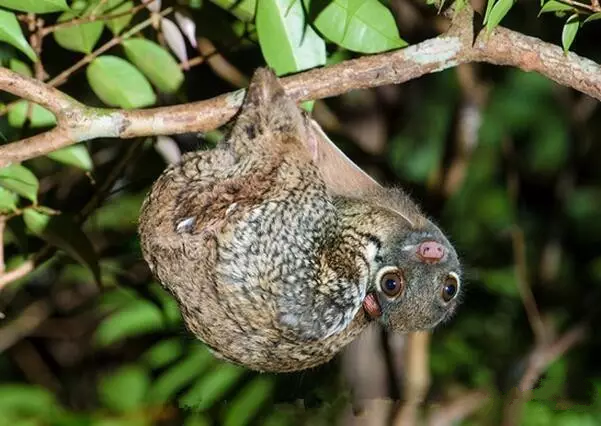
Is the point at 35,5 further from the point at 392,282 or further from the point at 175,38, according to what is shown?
the point at 392,282

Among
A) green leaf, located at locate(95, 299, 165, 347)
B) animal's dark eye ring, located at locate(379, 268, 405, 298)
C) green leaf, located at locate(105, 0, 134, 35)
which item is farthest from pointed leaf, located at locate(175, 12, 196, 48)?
green leaf, located at locate(95, 299, 165, 347)

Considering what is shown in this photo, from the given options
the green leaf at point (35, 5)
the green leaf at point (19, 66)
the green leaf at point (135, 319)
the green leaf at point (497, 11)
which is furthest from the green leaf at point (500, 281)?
the green leaf at point (35, 5)

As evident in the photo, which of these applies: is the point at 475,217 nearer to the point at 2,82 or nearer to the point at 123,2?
the point at 123,2

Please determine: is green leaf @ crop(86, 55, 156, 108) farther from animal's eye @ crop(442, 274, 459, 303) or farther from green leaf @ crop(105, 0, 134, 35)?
animal's eye @ crop(442, 274, 459, 303)

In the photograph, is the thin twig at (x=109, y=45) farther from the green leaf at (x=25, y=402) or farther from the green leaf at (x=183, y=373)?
the green leaf at (x=25, y=402)

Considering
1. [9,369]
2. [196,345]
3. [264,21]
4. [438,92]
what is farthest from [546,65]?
[9,369]

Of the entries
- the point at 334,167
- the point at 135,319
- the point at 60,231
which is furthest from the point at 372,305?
the point at 135,319
